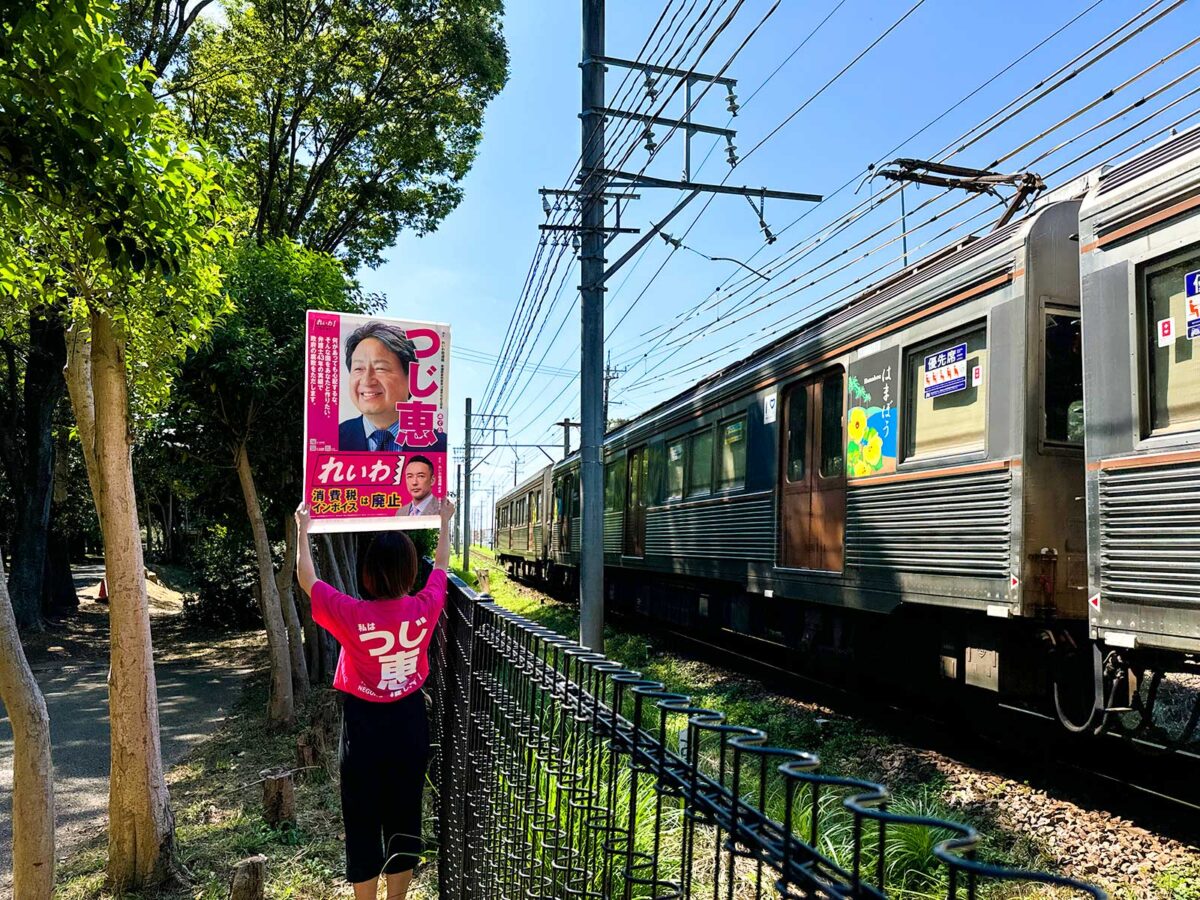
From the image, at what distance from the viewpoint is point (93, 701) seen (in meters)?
10.5

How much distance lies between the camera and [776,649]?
37.5 ft

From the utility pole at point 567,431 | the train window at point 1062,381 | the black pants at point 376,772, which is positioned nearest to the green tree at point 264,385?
the black pants at point 376,772

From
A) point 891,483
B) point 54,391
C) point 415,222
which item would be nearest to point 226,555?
point 54,391

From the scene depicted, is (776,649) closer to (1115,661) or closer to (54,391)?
(1115,661)

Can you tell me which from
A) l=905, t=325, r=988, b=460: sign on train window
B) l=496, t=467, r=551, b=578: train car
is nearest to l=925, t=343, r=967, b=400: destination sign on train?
l=905, t=325, r=988, b=460: sign on train window

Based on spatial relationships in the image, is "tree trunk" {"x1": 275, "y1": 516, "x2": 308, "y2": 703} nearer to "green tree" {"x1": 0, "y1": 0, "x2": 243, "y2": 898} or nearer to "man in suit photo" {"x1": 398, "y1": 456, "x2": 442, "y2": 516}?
"green tree" {"x1": 0, "y1": 0, "x2": 243, "y2": 898}

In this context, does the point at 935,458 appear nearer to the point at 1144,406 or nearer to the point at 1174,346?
the point at 1144,406

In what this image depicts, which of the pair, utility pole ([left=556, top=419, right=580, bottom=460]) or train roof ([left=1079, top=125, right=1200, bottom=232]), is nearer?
train roof ([left=1079, top=125, right=1200, bottom=232])

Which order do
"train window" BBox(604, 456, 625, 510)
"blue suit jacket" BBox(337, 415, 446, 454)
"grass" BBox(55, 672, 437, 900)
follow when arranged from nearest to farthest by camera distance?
"blue suit jacket" BBox(337, 415, 446, 454) < "grass" BBox(55, 672, 437, 900) < "train window" BBox(604, 456, 625, 510)

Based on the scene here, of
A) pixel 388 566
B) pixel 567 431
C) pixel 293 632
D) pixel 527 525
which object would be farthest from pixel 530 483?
pixel 388 566

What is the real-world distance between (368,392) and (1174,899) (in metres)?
4.07

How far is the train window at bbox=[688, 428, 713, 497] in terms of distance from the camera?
10.6 metres

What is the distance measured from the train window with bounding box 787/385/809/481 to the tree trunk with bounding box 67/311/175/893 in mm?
5445

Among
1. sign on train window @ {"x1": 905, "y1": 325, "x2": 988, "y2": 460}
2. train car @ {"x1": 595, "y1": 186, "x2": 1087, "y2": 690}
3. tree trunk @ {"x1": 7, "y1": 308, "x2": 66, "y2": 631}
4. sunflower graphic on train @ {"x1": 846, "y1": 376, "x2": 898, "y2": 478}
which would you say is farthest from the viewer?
tree trunk @ {"x1": 7, "y1": 308, "x2": 66, "y2": 631}
